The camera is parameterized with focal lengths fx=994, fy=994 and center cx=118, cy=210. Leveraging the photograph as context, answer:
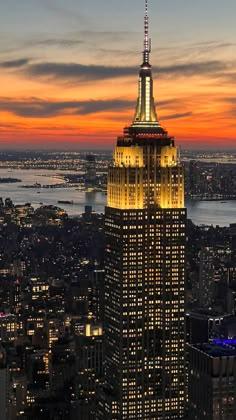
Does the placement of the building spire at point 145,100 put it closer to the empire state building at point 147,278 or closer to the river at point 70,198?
the empire state building at point 147,278

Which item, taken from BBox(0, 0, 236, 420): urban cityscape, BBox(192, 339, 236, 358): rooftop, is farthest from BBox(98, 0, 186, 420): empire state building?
BBox(192, 339, 236, 358): rooftop

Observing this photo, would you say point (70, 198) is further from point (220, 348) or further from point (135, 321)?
point (220, 348)

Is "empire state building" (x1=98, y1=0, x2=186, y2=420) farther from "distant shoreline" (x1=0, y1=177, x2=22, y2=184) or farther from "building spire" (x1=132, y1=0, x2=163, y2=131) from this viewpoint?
"distant shoreline" (x1=0, y1=177, x2=22, y2=184)

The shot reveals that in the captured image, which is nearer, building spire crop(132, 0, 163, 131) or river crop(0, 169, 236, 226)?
building spire crop(132, 0, 163, 131)

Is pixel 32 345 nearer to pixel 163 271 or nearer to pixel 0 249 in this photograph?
pixel 163 271

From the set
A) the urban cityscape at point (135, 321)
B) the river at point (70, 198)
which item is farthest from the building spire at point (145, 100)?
the river at point (70, 198)

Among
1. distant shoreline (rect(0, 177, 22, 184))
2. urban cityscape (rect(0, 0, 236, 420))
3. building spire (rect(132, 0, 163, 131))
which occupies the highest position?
building spire (rect(132, 0, 163, 131))

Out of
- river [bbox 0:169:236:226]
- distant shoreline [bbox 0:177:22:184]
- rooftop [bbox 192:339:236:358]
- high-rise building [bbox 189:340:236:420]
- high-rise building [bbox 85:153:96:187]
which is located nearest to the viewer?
high-rise building [bbox 189:340:236:420]

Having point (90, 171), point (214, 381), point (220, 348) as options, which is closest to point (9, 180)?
point (90, 171)
